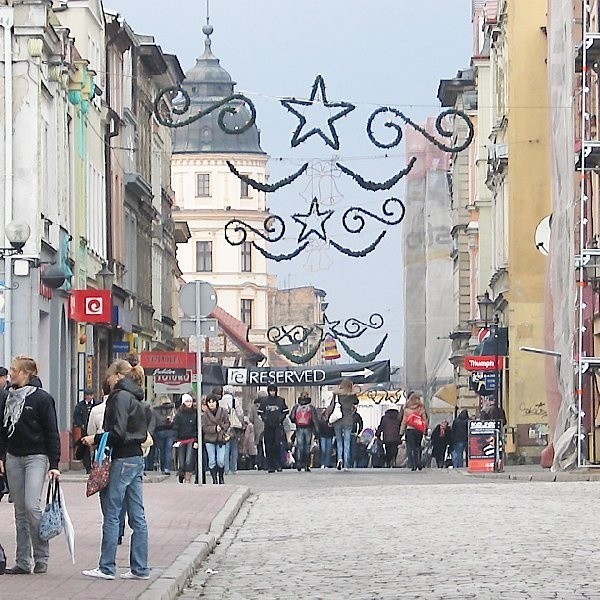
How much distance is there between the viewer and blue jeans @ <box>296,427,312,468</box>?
1625 inches

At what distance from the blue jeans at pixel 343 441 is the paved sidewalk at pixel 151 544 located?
37.4 ft

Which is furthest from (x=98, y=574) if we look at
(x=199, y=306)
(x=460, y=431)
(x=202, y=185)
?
(x=202, y=185)

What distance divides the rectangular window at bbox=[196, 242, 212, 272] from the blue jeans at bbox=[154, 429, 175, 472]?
102305 millimetres

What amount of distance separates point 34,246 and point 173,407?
1665 centimetres

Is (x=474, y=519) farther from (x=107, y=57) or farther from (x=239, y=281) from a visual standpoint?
(x=239, y=281)

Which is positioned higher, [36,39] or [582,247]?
[36,39]

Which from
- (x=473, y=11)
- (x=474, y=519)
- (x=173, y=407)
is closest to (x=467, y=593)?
(x=474, y=519)

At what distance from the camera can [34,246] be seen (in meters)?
36.9

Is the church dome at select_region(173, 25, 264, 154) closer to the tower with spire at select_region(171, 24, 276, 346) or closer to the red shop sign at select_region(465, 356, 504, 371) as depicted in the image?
the tower with spire at select_region(171, 24, 276, 346)

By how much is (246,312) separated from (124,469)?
425 feet

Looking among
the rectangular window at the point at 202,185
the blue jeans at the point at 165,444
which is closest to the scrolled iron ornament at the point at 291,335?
the blue jeans at the point at 165,444

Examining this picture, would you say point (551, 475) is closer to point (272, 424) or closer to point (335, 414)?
point (272, 424)

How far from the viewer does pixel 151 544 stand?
60.5ft

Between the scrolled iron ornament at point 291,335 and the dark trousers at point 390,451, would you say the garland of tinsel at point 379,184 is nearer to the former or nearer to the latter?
the dark trousers at point 390,451
